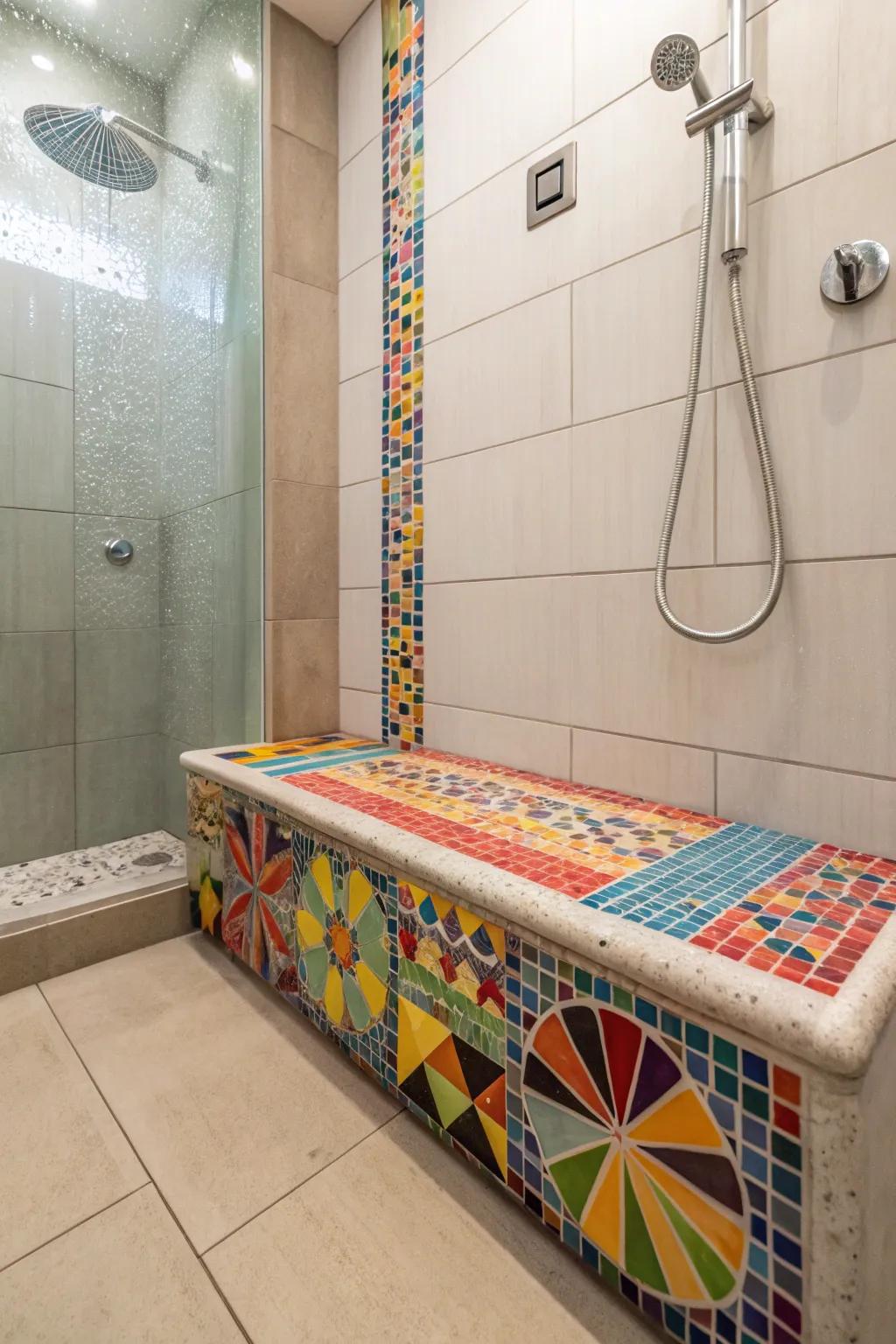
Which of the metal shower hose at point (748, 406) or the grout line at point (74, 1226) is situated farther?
the metal shower hose at point (748, 406)

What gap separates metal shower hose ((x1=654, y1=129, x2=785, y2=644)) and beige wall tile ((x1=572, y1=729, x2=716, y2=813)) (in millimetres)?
220

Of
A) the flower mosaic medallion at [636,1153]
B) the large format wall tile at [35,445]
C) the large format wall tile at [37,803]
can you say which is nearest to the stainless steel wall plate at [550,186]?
the flower mosaic medallion at [636,1153]

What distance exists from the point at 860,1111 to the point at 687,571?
76cm

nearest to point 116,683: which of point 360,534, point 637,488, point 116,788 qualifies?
point 116,788

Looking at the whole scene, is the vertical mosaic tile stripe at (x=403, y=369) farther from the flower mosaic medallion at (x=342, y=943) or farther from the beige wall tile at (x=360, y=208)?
the flower mosaic medallion at (x=342, y=943)

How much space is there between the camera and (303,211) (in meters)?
1.77

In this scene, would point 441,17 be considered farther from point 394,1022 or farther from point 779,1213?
point 779,1213

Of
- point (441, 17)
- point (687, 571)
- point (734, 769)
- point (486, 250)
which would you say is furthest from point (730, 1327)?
point (441, 17)

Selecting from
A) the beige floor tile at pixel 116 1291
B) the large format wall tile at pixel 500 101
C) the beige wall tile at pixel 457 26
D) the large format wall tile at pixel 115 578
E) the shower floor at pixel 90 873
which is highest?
the beige wall tile at pixel 457 26

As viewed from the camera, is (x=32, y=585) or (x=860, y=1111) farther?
(x=32, y=585)

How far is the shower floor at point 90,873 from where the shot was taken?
1527 millimetres

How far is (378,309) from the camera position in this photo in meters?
1.70

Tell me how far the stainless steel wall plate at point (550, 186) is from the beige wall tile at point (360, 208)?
21.3 inches

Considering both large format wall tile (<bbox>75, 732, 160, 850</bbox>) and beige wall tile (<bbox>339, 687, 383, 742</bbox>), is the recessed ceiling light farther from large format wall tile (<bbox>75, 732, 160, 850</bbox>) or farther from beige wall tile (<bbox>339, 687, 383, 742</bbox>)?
large format wall tile (<bbox>75, 732, 160, 850</bbox>)
